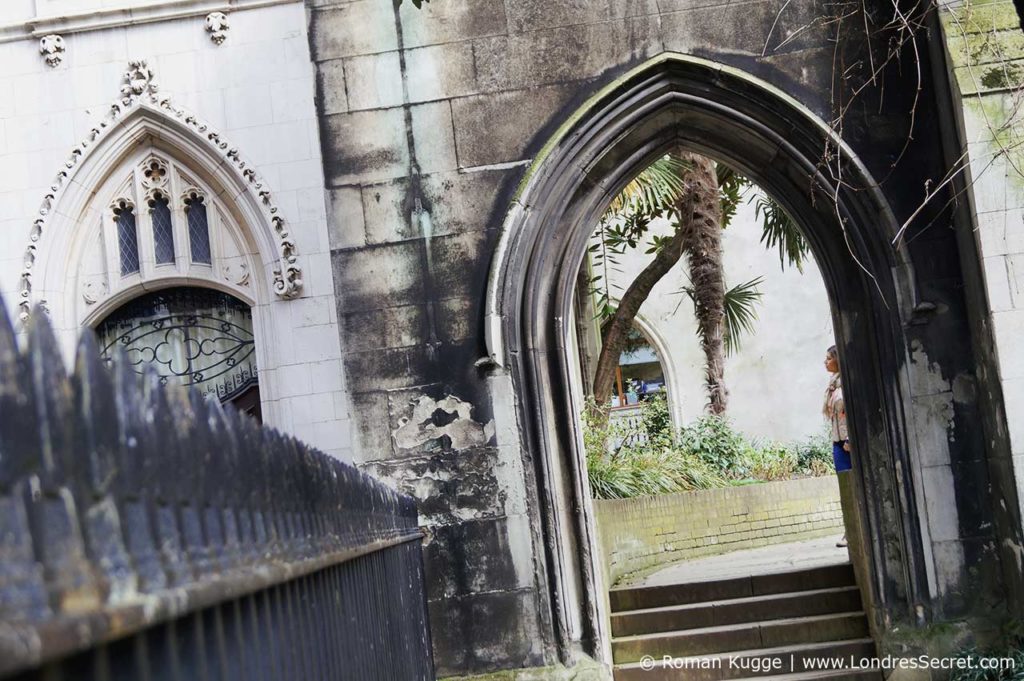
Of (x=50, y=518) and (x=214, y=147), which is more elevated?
(x=214, y=147)

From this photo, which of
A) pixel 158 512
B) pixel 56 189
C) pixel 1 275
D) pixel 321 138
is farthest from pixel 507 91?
pixel 158 512

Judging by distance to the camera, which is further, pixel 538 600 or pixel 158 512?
pixel 538 600

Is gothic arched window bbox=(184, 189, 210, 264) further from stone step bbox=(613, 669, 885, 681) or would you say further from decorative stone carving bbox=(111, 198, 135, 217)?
stone step bbox=(613, 669, 885, 681)

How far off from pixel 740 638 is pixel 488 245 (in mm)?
3184

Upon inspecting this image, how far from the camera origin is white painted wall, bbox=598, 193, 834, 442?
67.7ft

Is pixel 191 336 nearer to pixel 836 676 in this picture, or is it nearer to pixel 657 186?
pixel 836 676

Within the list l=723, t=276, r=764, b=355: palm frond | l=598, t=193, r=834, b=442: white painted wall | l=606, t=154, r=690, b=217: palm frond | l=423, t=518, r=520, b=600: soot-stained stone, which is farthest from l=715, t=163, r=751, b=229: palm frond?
l=423, t=518, r=520, b=600: soot-stained stone

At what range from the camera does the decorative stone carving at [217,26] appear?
7297 millimetres

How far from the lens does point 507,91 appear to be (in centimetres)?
709

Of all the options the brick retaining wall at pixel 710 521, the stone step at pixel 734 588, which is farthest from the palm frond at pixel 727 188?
the stone step at pixel 734 588

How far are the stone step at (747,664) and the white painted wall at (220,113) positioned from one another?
2.62m

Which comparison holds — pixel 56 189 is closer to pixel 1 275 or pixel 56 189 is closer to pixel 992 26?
pixel 1 275

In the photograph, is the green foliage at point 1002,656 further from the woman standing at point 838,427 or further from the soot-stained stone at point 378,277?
the soot-stained stone at point 378,277

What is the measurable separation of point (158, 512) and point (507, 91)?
6.18 meters
